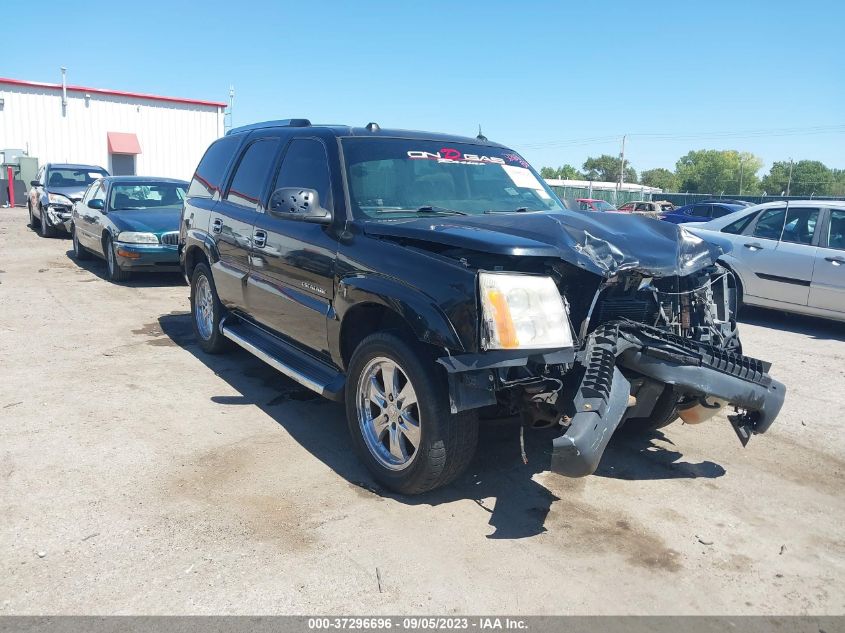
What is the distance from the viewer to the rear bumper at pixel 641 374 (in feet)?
10.1

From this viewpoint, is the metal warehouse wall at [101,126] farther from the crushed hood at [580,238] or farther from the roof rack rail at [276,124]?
the crushed hood at [580,238]

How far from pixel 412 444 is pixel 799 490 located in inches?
90.8

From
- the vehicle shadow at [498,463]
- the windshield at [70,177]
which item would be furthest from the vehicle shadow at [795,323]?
the windshield at [70,177]

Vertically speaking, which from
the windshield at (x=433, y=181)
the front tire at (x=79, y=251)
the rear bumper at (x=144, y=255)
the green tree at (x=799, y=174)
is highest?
the green tree at (x=799, y=174)

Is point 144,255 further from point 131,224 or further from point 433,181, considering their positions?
point 433,181

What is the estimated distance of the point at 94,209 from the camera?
11328mm

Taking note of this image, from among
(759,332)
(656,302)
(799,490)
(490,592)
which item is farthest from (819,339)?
(490,592)

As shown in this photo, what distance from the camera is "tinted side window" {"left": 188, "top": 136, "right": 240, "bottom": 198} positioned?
19.9 feet

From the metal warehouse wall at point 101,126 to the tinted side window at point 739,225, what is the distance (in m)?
31.2

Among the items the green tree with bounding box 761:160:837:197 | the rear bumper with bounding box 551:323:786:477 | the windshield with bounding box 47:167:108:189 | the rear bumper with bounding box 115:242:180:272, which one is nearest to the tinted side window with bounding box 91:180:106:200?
the rear bumper with bounding box 115:242:180:272

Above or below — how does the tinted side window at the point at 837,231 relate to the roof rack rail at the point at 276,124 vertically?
below

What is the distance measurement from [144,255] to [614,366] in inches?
327

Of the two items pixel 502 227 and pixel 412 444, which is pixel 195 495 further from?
pixel 502 227

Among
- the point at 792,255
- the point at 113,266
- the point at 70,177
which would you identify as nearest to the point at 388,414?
the point at 792,255
